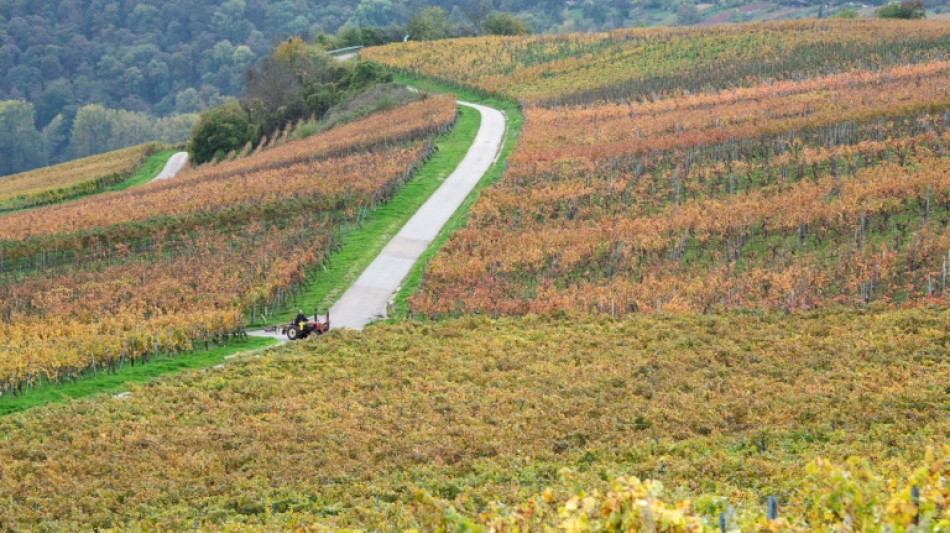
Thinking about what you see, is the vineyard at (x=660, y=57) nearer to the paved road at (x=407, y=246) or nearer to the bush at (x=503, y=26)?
the bush at (x=503, y=26)

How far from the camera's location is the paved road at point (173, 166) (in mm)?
84137

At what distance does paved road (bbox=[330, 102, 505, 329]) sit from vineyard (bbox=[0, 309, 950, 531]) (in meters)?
6.42

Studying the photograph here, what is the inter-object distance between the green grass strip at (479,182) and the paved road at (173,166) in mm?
20541

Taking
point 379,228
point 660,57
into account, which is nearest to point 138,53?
point 660,57

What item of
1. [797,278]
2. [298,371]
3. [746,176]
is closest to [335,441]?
[298,371]

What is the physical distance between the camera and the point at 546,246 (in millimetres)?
43156

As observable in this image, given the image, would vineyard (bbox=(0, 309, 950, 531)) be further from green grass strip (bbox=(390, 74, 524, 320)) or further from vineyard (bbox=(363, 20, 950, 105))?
vineyard (bbox=(363, 20, 950, 105))

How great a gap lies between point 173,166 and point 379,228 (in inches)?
1746

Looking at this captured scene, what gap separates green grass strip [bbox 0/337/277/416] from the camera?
31.6 metres

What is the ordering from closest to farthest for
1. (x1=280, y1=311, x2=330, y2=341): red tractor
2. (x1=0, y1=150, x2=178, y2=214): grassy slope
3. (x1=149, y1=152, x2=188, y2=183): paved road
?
(x1=280, y1=311, x2=330, y2=341): red tractor < (x1=0, y1=150, x2=178, y2=214): grassy slope < (x1=149, y1=152, x2=188, y2=183): paved road

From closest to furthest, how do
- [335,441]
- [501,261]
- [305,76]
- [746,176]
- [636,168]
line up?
1. [335,441]
2. [501,261]
3. [746,176]
4. [636,168]
5. [305,76]

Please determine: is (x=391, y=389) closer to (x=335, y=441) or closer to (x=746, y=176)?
(x=335, y=441)

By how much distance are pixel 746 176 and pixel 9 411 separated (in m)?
32.4

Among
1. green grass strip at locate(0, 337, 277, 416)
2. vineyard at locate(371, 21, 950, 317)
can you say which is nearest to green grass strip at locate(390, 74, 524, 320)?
vineyard at locate(371, 21, 950, 317)
